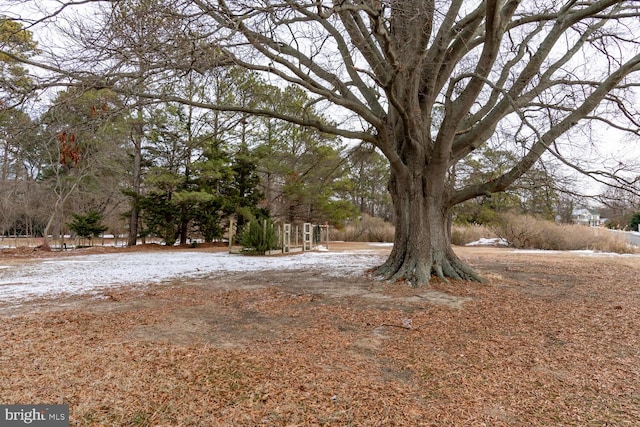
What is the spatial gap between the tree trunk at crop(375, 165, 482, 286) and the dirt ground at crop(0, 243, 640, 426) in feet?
4.02

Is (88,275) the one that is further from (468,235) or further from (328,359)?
(468,235)

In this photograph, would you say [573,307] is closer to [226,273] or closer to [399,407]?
[399,407]

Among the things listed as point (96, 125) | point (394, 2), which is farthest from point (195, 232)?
point (394, 2)

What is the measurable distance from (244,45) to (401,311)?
3959 millimetres

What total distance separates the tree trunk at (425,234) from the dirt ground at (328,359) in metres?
1.22

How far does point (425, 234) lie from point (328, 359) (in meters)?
4.07

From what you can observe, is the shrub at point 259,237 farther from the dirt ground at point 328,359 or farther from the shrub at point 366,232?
the shrub at point 366,232

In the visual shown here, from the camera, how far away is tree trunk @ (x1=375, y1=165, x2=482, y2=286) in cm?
618

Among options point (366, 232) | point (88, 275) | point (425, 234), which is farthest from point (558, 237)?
point (88, 275)

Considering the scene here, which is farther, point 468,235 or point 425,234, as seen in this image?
point 468,235

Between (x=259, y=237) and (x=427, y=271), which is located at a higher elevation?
(x=259, y=237)

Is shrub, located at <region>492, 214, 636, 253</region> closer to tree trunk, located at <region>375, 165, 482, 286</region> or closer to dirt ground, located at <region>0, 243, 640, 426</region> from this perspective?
tree trunk, located at <region>375, 165, 482, 286</region>

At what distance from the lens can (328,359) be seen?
268 cm

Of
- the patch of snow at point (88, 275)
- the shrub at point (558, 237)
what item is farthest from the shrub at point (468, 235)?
the patch of snow at point (88, 275)
